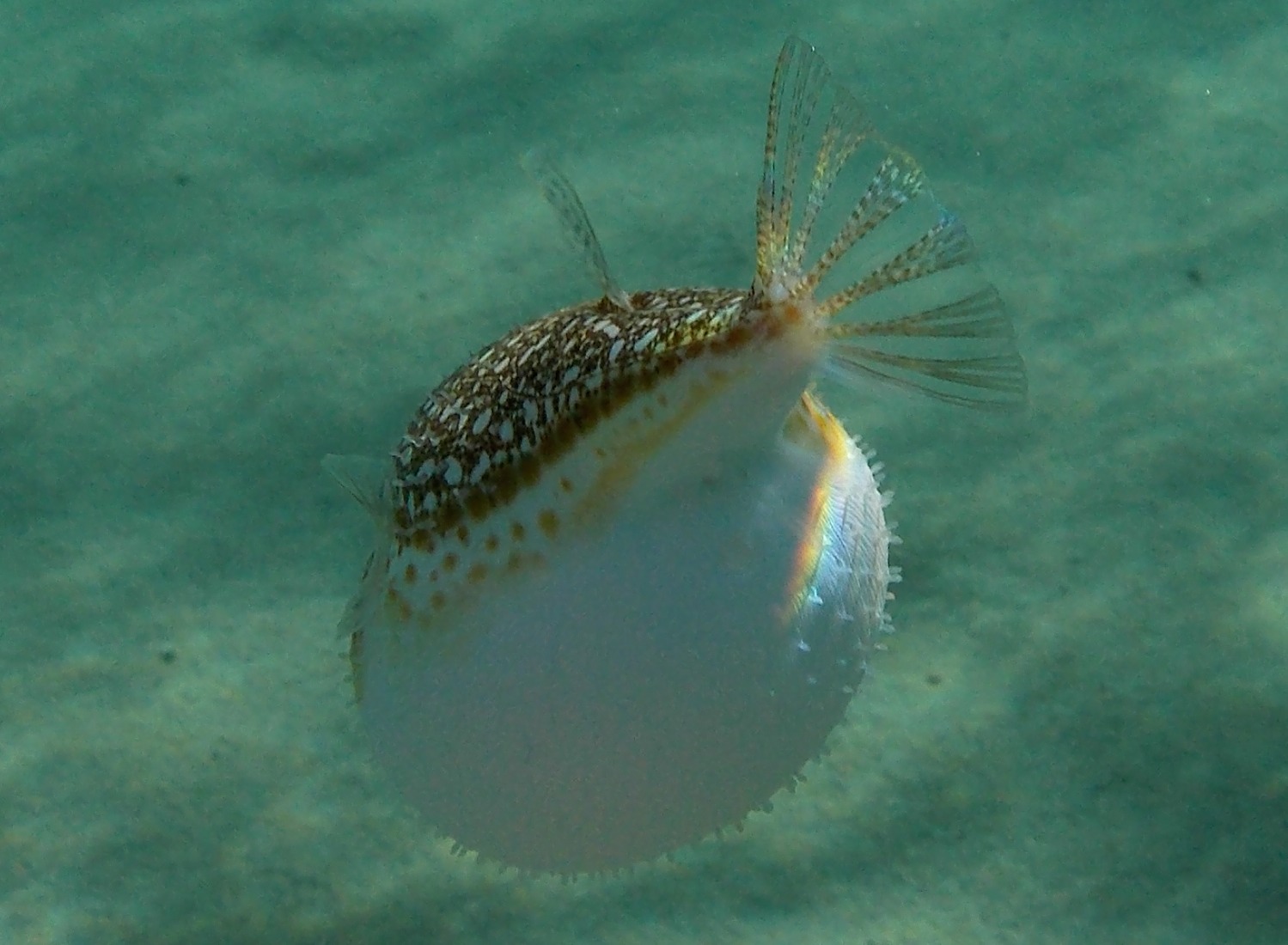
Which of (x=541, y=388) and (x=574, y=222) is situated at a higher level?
(x=574, y=222)

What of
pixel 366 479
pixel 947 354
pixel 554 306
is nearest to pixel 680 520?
pixel 947 354

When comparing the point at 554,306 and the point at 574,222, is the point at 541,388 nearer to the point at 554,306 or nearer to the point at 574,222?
the point at 574,222

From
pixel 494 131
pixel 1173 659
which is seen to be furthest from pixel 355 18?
pixel 1173 659

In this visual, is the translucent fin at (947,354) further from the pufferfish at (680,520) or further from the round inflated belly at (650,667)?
the round inflated belly at (650,667)

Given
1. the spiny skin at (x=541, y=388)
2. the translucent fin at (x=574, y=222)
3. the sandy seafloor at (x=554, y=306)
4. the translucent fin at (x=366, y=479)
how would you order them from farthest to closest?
the sandy seafloor at (x=554, y=306) < the translucent fin at (x=366, y=479) < the translucent fin at (x=574, y=222) < the spiny skin at (x=541, y=388)

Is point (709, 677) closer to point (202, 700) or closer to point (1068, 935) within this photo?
point (1068, 935)

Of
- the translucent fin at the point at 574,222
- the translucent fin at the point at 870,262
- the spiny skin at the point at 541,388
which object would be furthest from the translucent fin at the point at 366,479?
the translucent fin at the point at 870,262

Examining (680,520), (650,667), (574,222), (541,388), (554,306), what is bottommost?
(554,306)
